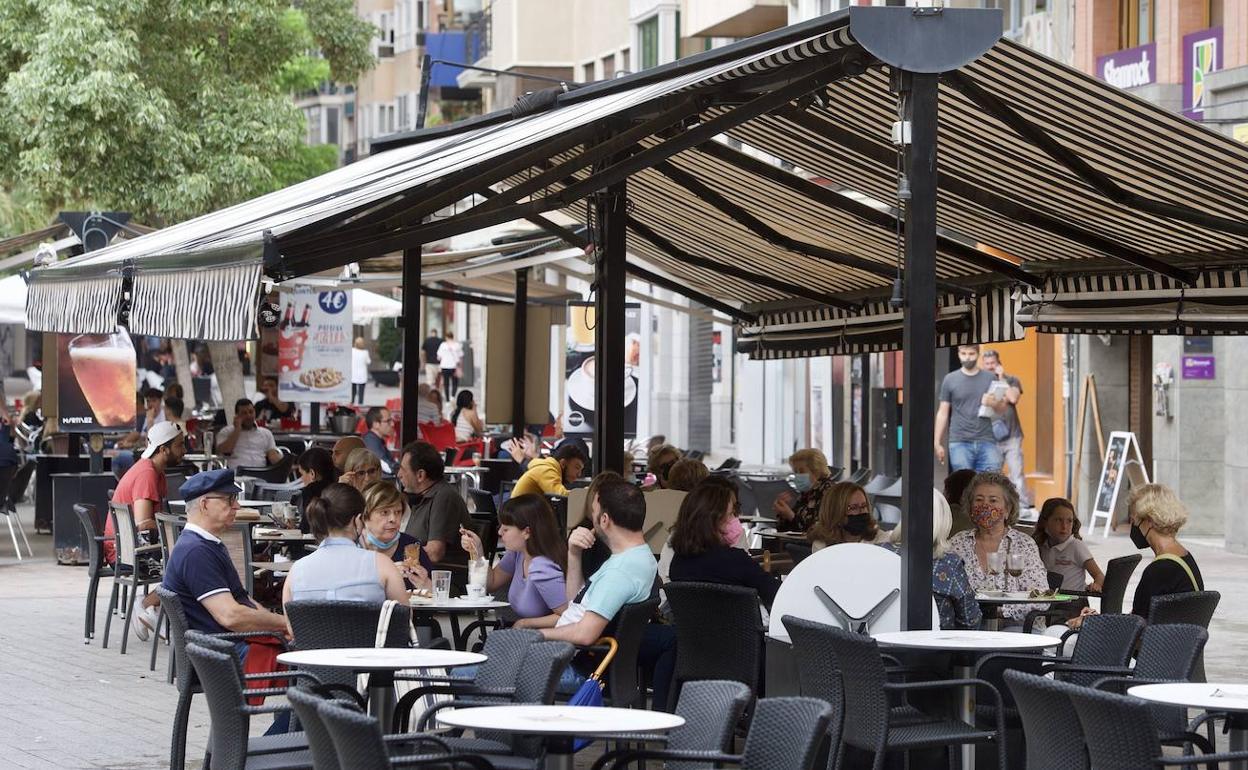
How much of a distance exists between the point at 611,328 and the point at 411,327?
3.31 metres

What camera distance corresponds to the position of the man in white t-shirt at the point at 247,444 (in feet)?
70.3

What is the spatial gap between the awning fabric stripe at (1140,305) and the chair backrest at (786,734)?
7604 millimetres

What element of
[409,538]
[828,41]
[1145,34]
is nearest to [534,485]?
[409,538]

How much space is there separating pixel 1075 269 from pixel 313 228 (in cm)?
621

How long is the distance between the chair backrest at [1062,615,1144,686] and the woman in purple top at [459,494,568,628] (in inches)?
87.8

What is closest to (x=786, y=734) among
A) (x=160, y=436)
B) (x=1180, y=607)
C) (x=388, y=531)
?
(x=1180, y=607)

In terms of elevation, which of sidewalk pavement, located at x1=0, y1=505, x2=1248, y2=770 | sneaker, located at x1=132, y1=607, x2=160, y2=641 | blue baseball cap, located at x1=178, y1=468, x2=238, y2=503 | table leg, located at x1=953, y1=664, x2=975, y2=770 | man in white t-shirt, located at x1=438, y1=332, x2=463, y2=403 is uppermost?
man in white t-shirt, located at x1=438, y1=332, x2=463, y2=403

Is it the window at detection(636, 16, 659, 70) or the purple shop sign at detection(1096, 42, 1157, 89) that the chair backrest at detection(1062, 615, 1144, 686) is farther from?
the window at detection(636, 16, 659, 70)

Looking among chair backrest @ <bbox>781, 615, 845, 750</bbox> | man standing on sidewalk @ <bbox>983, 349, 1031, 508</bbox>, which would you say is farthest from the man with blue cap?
man standing on sidewalk @ <bbox>983, 349, 1031, 508</bbox>

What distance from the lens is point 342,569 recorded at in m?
8.90

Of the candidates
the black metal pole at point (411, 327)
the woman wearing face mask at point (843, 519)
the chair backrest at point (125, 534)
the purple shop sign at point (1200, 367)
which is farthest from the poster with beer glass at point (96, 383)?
the woman wearing face mask at point (843, 519)

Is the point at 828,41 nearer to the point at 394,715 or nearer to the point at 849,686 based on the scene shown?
the point at 849,686

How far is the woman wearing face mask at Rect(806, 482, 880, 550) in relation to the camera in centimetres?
1085

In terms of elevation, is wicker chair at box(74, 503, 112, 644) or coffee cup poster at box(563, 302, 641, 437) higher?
coffee cup poster at box(563, 302, 641, 437)
